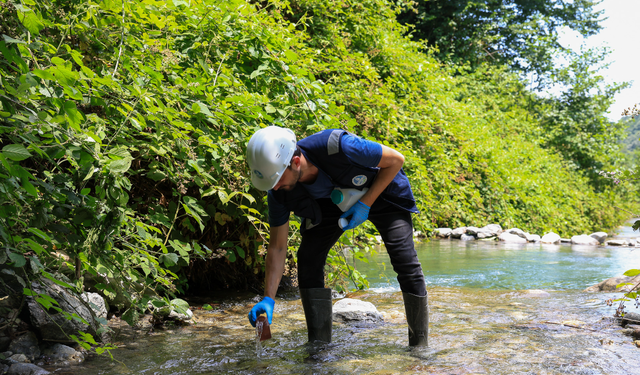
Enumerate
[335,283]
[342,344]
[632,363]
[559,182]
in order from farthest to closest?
[559,182], [335,283], [342,344], [632,363]

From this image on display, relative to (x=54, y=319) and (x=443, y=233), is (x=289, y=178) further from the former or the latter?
(x=443, y=233)

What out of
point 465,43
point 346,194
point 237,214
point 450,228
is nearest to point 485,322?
point 346,194

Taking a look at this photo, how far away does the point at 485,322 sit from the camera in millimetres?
3736

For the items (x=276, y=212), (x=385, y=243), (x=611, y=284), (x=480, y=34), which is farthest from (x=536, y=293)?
(x=480, y=34)

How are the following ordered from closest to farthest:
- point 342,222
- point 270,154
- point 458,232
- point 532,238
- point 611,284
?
point 270,154 → point 342,222 → point 611,284 → point 458,232 → point 532,238

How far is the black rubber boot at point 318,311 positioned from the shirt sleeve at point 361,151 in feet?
2.98

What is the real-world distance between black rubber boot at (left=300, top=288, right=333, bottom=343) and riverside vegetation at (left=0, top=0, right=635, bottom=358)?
0.73m

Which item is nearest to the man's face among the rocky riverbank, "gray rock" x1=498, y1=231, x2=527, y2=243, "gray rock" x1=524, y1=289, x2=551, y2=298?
"gray rock" x1=524, y1=289, x2=551, y2=298

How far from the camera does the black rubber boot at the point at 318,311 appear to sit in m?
3.13

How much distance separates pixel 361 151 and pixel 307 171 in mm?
318

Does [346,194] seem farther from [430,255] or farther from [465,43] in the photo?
[465,43]

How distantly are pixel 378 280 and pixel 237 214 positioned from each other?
261 cm

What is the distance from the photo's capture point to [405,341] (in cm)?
323

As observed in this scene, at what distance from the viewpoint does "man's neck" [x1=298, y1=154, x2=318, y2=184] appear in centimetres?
272
